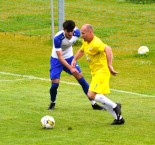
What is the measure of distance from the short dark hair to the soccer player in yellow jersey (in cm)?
96

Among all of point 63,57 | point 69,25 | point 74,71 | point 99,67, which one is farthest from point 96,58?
point 63,57

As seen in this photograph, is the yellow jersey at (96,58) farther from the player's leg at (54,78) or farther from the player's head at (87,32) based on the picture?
the player's leg at (54,78)

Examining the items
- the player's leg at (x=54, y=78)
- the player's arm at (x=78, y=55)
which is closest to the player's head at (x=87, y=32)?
the player's arm at (x=78, y=55)

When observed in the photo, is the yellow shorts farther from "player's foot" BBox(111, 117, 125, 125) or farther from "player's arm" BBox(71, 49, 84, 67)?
"player's arm" BBox(71, 49, 84, 67)

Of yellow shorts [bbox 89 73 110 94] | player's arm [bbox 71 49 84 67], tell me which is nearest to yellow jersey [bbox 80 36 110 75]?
yellow shorts [bbox 89 73 110 94]

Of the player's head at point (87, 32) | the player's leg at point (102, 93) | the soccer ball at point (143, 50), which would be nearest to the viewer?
the player's head at point (87, 32)

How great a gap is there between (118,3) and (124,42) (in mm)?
7669

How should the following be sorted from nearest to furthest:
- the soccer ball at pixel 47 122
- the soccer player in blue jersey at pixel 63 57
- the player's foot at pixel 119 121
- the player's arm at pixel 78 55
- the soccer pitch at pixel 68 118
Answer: the soccer pitch at pixel 68 118 < the soccer ball at pixel 47 122 < the player's foot at pixel 119 121 < the player's arm at pixel 78 55 < the soccer player in blue jersey at pixel 63 57

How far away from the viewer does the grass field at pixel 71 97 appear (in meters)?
12.4

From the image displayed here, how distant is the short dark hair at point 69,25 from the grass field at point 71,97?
1.67m

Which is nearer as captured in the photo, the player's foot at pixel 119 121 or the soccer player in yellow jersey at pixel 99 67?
the soccer player in yellow jersey at pixel 99 67

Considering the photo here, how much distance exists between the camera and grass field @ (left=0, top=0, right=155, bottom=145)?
12.4 meters

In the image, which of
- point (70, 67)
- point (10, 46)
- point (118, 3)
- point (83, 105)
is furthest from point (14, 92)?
point (118, 3)

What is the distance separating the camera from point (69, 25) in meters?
14.4
